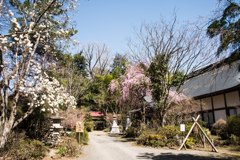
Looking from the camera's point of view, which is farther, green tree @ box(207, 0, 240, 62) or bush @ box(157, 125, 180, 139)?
bush @ box(157, 125, 180, 139)

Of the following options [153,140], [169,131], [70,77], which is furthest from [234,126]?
[70,77]

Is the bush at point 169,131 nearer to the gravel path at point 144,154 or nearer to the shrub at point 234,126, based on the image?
the gravel path at point 144,154

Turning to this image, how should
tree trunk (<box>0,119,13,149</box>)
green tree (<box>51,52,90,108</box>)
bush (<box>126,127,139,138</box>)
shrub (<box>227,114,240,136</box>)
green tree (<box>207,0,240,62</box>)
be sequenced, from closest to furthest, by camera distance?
green tree (<box>207,0,240,62</box>) → tree trunk (<box>0,119,13,149</box>) → shrub (<box>227,114,240,136</box>) → bush (<box>126,127,139,138</box>) → green tree (<box>51,52,90,108</box>)

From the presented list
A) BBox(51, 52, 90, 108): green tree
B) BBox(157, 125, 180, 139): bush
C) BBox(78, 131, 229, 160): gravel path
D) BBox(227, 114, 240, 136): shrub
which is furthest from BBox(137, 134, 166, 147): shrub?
BBox(51, 52, 90, 108): green tree

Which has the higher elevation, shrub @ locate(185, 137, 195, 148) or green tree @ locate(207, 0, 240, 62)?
green tree @ locate(207, 0, 240, 62)

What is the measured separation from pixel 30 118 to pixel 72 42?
465 centimetres

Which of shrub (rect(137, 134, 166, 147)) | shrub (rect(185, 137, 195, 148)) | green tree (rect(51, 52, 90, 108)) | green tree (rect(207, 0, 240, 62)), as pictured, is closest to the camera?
green tree (rect(207, 0, 240, 62))

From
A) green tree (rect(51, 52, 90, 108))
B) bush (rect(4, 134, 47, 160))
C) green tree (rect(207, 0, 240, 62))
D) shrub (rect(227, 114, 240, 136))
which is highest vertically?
green tree (rect(51, 52, 90, 108))

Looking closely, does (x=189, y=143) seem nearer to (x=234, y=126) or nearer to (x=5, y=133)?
(x=234, y=126)

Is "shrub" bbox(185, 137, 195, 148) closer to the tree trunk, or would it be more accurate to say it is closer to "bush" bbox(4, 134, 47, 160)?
"bush" bbox(4, 134, 47, 160)

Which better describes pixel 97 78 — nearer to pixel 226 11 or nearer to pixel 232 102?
pixel 232 102

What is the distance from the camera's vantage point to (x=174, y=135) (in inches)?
443

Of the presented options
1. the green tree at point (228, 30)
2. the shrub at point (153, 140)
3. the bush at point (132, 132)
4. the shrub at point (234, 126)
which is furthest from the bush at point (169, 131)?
the green tree at point (228, 30)

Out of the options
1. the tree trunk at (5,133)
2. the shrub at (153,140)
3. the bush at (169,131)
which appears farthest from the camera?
the bush at (169,131)
